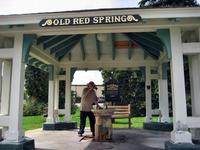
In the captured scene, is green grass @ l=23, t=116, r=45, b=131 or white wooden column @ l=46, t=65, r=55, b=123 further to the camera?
green grass @ l=23, t=116, r=45, b=131

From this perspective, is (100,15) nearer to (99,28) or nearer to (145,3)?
(99,28)

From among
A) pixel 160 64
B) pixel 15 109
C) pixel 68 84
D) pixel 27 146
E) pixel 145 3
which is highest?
pixel 145 3

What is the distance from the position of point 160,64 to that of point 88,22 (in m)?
5.49

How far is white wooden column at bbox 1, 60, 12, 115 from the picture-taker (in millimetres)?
6250

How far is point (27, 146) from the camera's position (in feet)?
18.3

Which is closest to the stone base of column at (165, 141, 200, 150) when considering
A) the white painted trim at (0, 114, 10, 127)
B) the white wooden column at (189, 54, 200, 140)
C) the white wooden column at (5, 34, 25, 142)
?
the white wooden column at (189, 54, 200, 140)

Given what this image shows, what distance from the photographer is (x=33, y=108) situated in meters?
21.1

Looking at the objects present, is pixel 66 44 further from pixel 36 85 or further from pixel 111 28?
pixel 36 85

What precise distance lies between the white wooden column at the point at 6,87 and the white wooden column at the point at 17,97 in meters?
0.71

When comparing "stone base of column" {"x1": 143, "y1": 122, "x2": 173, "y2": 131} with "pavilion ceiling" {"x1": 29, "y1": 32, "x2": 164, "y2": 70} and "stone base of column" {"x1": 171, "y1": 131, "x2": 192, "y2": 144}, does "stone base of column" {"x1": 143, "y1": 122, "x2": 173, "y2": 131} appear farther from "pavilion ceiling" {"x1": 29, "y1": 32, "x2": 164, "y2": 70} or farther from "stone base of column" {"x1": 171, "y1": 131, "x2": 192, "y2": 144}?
"stone base of column" {"x1": 171, "y1": 131, "x2": 192, "y2": 144}

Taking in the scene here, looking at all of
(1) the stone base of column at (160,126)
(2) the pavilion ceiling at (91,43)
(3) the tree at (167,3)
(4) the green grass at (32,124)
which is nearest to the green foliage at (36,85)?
(4) the green grass at (32,124)

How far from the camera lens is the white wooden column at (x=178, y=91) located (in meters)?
5.02

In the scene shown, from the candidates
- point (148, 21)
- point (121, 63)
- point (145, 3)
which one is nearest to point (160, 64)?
point (121, 63)

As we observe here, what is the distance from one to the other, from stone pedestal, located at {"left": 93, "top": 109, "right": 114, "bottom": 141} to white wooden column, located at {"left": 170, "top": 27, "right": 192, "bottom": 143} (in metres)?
2.23
